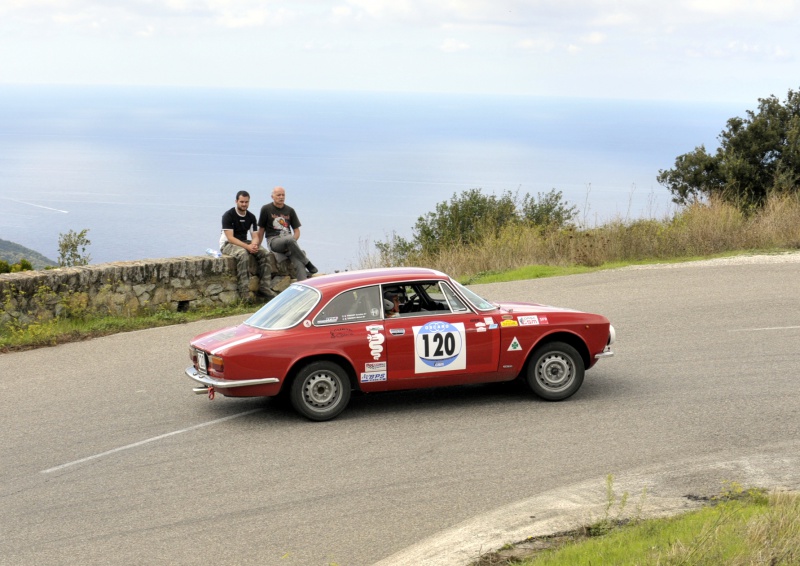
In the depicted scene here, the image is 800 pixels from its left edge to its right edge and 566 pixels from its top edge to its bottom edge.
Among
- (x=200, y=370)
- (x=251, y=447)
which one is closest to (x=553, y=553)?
(x=251, y=447)

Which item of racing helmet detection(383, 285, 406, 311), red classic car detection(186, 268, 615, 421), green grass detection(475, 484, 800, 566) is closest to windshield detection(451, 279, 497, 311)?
red classic car detection(186, 268, 615, 421)

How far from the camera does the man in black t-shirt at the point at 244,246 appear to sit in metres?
16.2

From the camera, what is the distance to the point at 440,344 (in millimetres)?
9477

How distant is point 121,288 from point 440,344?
7581 millimetres

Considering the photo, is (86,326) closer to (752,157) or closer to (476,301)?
(476,301)

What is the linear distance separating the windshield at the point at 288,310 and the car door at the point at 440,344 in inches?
33.0

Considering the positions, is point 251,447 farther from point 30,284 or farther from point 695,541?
point 30,284

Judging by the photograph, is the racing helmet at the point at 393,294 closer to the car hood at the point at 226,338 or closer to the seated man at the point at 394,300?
the seated man at the point at 394,300

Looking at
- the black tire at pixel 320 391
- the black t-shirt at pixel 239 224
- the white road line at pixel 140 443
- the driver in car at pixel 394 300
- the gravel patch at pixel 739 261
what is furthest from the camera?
the gravel patch at pixel 739 261

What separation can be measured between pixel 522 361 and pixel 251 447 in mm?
2923

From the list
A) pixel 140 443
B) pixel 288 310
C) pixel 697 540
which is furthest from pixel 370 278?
pixel 697 540

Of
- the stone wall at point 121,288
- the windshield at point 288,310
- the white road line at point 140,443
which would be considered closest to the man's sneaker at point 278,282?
the stone wall at point 121,288

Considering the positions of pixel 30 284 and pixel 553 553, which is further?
pixel 30 284

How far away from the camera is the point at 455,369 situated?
9539 millimetres
